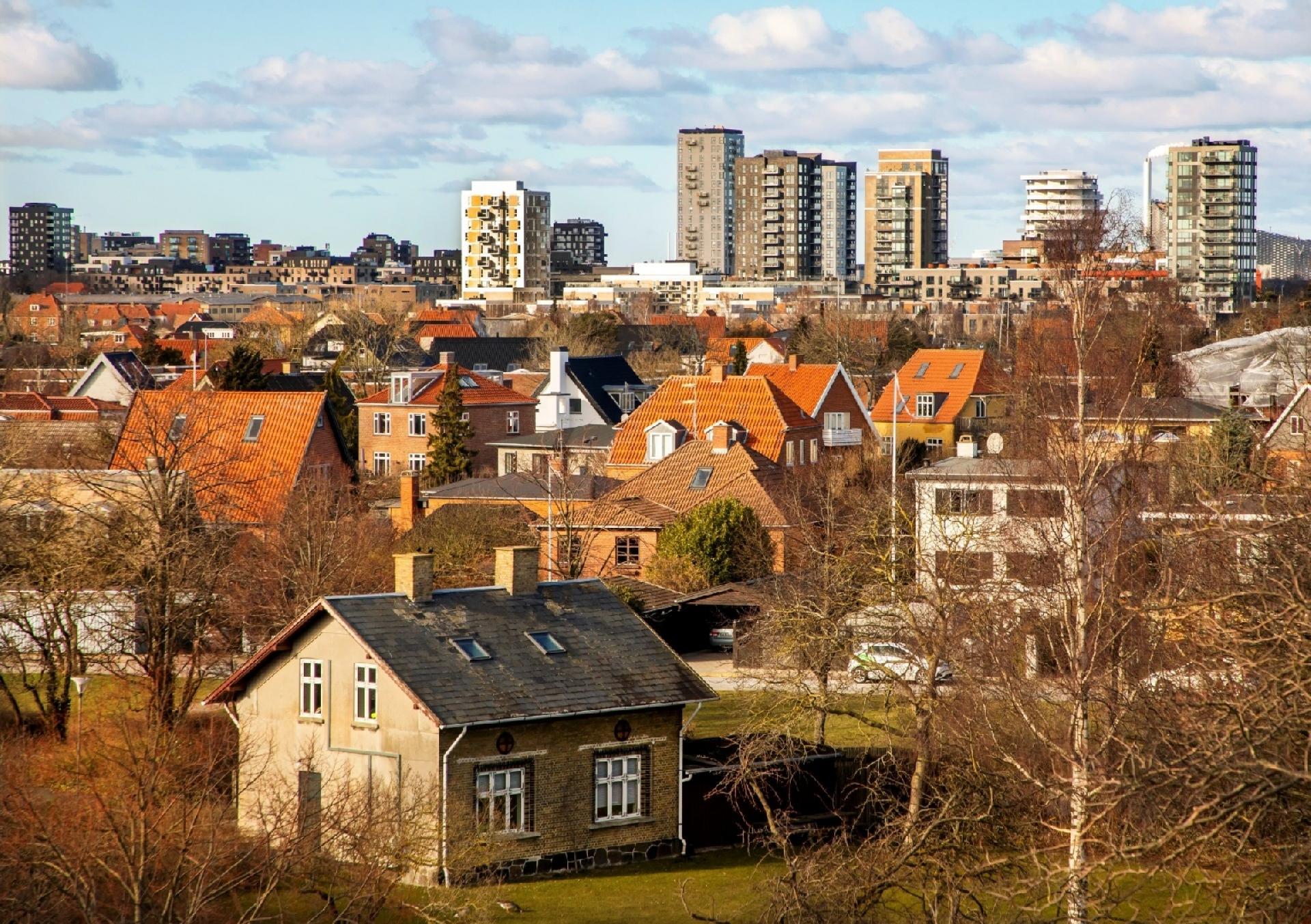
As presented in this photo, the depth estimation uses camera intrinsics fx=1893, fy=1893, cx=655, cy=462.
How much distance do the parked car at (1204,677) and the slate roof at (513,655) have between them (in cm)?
892

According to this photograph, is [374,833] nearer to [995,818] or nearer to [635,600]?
[995,818]

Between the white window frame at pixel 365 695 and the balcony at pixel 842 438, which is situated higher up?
the balcony at pixel 842 438

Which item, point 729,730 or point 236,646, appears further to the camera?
point 236,646

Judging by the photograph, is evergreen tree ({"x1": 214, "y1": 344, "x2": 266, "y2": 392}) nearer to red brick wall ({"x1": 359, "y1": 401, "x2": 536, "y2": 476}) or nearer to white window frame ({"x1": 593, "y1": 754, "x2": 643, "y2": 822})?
red brick wall ({"x1": 359, "y1": 401, "x2": 536, "y2": 476})

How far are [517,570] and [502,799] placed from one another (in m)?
4.26

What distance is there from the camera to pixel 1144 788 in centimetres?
1273

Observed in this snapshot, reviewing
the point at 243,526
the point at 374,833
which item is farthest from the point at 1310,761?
the point at 243,526

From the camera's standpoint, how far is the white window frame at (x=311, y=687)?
94.0ft

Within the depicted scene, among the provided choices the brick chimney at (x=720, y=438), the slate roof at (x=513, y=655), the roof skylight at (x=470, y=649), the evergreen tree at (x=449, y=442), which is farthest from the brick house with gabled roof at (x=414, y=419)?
the roof skylight at (x=470, y=649)

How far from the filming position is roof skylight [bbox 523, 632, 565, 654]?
96.2 feet

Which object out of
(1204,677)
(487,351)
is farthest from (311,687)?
(487,351)

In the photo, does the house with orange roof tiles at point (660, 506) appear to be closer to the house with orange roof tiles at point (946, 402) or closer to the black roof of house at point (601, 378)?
the house with orange roof tiles at point (946, 402)

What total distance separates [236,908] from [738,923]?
637 centimetres

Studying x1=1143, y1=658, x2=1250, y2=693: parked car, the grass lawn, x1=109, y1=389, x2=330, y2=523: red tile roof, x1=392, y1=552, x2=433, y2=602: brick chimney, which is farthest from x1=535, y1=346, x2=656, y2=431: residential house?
x1=1143, y1=658, x2=1250, y2=693: parked car
